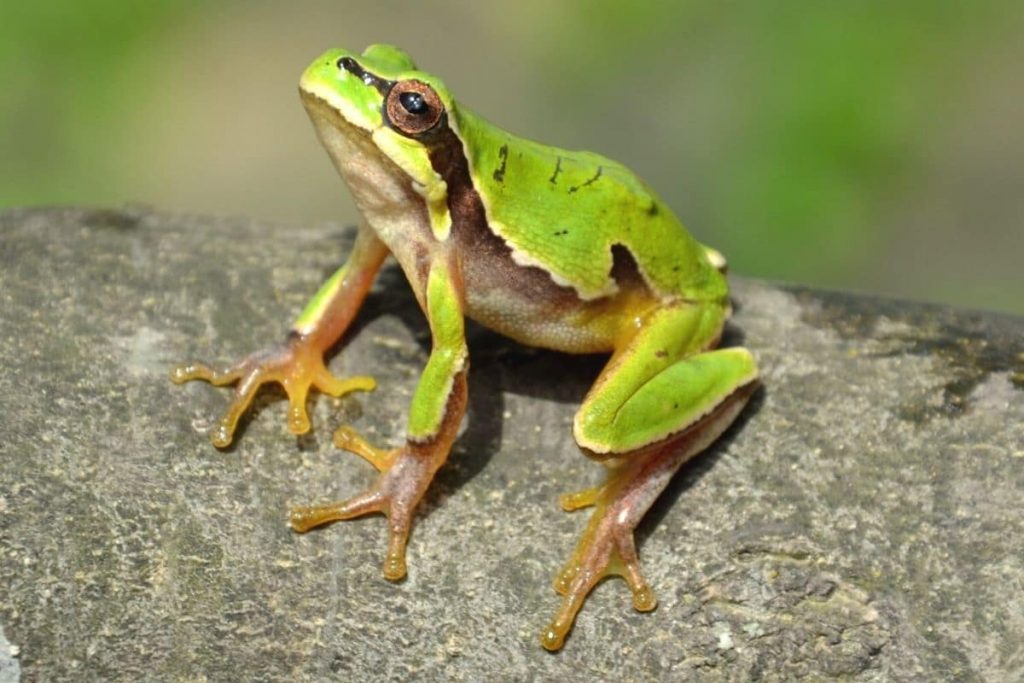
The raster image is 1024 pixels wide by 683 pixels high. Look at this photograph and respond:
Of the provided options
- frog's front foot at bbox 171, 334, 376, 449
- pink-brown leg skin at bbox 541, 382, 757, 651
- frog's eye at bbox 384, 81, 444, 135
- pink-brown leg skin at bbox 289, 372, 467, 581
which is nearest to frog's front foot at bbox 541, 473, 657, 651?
pink-brown leg skin at bbox 541, 382, 757, 651

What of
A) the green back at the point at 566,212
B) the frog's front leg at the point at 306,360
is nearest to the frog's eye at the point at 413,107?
the green back at the point at 566,212

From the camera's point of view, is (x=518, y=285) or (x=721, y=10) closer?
(x=518, y=285)

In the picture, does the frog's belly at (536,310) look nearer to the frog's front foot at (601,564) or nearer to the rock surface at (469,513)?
the rock surface at (469,513)

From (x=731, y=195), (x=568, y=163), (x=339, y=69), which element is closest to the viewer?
(x=339, y=69)

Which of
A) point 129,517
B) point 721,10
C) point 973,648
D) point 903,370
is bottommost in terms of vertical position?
point 129,517

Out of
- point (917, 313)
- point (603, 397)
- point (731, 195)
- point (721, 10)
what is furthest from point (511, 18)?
point (603, 397)

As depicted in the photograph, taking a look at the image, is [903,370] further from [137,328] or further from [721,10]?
[721,10]

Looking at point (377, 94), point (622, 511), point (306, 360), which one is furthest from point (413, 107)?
point (622, 511)
